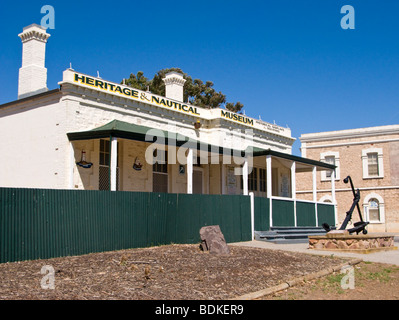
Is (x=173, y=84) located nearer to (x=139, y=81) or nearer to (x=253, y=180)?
(x=253, y=180)

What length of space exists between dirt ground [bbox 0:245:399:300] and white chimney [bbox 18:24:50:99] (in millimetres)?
9232

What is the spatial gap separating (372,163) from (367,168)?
474mm

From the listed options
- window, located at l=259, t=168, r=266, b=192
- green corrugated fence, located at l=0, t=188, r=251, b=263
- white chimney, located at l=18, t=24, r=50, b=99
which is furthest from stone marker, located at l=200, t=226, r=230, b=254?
window, located at l=259, t=168, r=266, b=192

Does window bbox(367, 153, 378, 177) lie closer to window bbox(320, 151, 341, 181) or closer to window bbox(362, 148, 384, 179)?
window bbox(362, 148, 384, 179)

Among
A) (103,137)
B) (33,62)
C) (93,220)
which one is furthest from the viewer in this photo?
(33,62)

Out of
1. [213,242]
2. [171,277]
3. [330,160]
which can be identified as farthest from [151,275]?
[330,160]

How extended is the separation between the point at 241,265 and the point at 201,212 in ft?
16.7

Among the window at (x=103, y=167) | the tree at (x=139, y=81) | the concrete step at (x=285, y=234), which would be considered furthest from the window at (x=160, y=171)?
the tree at (x=139, y=81)

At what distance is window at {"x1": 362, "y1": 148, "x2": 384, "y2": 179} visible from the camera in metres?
32.0

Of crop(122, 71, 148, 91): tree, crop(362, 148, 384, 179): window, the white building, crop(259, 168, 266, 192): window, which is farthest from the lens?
crop(122, 71, 148, 91): tree

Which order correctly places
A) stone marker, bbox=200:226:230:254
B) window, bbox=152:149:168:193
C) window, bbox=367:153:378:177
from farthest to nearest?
window, bbox=367:153:378:177
window, bbox=152:149:168:193
stone marker, bbox=200:226:230:254

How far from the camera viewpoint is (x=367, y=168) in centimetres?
3253

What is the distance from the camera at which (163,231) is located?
13898mm
